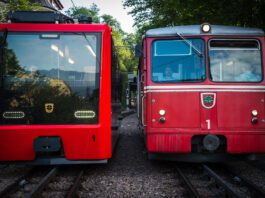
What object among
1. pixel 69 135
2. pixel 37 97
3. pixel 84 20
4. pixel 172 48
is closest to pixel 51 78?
pixel 37 97

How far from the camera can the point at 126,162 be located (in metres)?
10.4

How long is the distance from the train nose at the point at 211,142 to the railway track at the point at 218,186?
0.41m

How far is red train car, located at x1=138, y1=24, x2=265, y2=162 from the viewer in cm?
844

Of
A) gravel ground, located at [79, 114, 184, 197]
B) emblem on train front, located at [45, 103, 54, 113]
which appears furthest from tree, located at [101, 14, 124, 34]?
emblem on train front, located at [45, 103, 54, 113]

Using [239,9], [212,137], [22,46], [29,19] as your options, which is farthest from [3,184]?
[239,9]

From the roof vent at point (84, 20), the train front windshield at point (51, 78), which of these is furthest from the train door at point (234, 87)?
the roof vent at point (84, 20)

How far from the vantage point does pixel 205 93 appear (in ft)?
28.1

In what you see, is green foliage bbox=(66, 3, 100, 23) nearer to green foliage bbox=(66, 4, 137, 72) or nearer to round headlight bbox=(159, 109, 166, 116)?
green foliage bbox=(66, 4, 137, 72)

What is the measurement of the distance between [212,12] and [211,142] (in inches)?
294

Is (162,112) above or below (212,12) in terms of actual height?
below

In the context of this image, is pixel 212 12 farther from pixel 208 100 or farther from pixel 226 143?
pixel 226 143

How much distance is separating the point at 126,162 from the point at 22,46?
3727mm

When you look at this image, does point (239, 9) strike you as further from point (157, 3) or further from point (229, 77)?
point (157, 3)

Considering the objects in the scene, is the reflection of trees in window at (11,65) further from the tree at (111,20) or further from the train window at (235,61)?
the tree at (111,20)
